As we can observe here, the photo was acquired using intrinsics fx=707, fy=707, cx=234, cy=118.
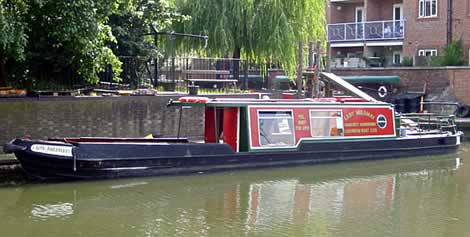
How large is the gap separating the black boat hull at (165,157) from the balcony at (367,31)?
16861mm

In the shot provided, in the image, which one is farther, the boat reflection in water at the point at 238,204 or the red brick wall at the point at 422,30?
the red brick wall at the point at 422,30

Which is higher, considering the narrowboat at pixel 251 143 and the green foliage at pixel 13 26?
the green foliage at pixel 13 26

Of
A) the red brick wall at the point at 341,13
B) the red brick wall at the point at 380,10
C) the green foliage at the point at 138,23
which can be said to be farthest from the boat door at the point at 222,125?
the red brick wall at the point at 341,13

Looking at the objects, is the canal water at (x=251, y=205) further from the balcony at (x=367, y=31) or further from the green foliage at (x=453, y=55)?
the balcony at (x=367, y=31)

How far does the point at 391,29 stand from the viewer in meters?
34.4

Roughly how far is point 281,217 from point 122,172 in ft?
13.7

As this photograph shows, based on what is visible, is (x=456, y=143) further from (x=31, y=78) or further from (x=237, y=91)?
(x=31, y=78)

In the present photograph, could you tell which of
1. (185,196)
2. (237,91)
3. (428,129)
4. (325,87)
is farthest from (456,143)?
(185,196)

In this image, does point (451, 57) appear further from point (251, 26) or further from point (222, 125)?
point (222, 125)

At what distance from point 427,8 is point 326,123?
17.7m

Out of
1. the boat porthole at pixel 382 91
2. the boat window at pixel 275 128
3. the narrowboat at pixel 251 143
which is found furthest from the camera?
the boat porthole at pixel 382 91

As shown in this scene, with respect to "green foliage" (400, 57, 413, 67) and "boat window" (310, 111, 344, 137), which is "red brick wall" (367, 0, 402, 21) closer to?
"green foliage" (400, 57, 413, 67)

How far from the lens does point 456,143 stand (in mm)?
19906

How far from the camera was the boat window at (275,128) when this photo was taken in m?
16.2
